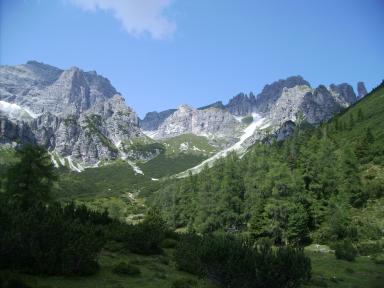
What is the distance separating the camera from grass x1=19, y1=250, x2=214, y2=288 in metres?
18.0

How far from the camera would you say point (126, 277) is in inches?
835

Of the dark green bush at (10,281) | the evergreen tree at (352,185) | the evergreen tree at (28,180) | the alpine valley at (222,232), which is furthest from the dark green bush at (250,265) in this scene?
the evergreen tree at (352,185)

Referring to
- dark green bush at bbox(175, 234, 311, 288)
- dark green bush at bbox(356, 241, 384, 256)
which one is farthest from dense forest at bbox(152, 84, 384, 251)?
dark green bush at bbox(175, 234, 311, 288)

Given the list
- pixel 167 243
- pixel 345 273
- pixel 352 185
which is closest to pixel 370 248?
pixel 345 273

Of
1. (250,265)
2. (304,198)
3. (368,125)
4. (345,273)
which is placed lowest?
(345,273)

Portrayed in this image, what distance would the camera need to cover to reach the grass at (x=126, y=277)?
18.0 m

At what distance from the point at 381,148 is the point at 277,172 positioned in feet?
115

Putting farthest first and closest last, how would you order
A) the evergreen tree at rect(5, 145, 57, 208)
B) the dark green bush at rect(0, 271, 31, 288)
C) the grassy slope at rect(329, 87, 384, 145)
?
1. the grassy slope at rect(329, 87, 384, 145)
2. the evergreen tree at rect(5, 145, 57, 208)
3. the dark green bush at rect(0, 271, 31, 288)

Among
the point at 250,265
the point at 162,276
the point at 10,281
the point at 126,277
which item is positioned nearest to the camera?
the point at 10,281

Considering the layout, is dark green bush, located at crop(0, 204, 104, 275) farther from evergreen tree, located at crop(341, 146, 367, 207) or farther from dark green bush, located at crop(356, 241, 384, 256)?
evergreen tree, located at crop(341, 146, 367, 207)

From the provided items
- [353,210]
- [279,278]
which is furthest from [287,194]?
[279,278]

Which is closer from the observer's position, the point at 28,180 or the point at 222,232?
the point at 28,180

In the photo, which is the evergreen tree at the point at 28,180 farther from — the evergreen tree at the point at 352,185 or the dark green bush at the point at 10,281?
the evergreen tree at the point at 352,185

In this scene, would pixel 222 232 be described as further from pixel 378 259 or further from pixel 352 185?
pixel 352 185
